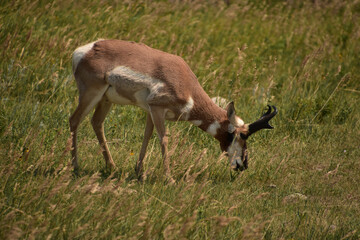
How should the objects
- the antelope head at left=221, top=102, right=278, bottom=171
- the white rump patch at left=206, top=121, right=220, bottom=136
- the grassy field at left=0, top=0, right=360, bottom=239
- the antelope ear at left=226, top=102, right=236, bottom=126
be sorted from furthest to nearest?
1. the white rump patch at left=206, top=121, right=220, bottom=136
2. the antelope head at left=221, top=102, right=278, bottom=171
3. the antelope ear at left=226, top=102, right=236, bottom=126
4. the grassy field at left=0, top=0, right=360, bottom=239

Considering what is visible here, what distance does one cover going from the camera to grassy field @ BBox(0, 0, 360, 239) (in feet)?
13.6

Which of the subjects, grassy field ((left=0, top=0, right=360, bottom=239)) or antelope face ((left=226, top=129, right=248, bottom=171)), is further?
antelope face ((left=226, top=129, right=248, bottom=171))

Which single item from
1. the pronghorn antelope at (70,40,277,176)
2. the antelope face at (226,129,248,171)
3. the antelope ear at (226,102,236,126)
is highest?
the pronghorn antelope at (70,40,277,176)

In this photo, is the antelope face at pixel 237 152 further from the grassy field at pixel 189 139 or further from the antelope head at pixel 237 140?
the grassy field at pixel 189 139

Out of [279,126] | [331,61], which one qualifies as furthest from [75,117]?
[331,61]

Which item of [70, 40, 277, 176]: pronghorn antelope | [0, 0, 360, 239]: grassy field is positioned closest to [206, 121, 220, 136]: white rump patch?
[70, 40, 277, 176]: pronghorn antelope

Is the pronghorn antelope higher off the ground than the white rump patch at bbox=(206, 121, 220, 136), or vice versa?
the pronghorn antelope

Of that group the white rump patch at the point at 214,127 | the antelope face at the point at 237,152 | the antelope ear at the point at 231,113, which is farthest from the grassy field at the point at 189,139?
the antelope ear at the point at 231,113

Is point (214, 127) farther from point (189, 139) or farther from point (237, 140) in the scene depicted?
point (189, 139)

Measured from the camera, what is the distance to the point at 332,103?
8773 mm

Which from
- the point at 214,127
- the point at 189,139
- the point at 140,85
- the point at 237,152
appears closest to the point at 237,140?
the point at 237,152

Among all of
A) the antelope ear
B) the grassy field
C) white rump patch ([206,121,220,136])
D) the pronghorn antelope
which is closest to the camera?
the grassy field

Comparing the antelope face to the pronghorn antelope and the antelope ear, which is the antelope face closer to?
the pronghorn antelope

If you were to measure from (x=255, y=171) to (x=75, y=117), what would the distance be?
2485 millimetres
